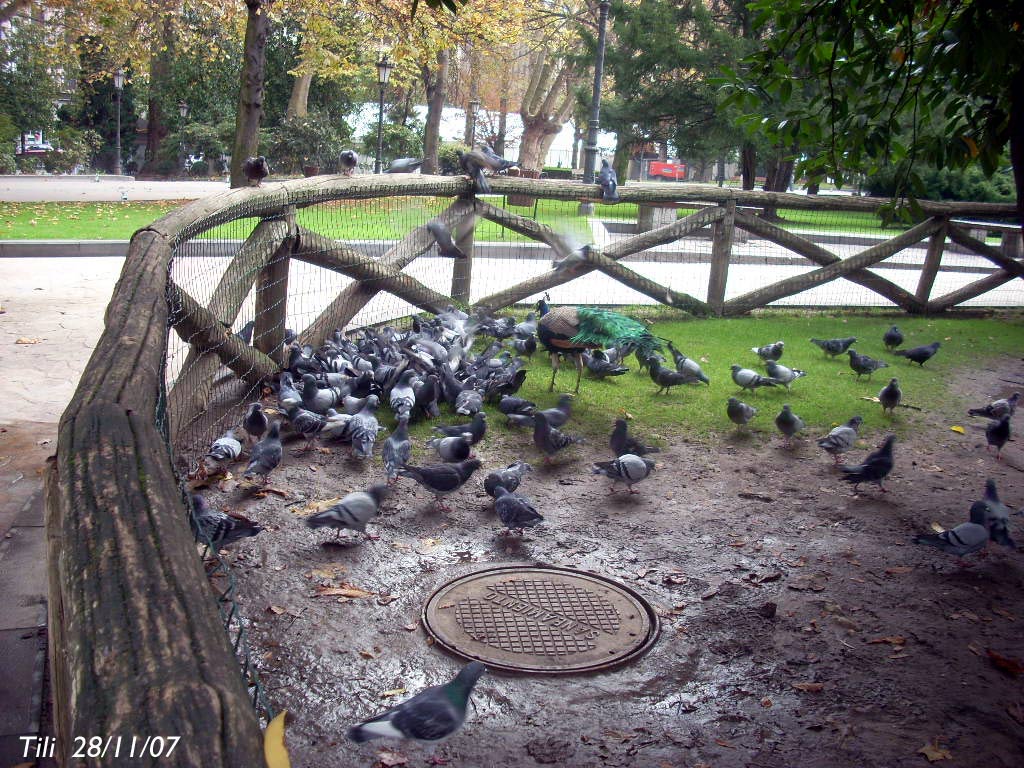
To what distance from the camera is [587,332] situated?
261 inches

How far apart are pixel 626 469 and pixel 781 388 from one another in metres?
3.18

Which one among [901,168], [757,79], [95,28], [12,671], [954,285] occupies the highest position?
[95,28]

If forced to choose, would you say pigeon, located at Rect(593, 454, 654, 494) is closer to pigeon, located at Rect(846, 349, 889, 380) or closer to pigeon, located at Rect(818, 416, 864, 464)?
pigeon, located at Rect(818, 416, 864, 464)

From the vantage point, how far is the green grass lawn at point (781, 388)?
21.5 ft

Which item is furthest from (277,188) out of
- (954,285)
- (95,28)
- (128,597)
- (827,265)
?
(95,28)

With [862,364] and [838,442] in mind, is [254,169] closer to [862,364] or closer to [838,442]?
[838,442]

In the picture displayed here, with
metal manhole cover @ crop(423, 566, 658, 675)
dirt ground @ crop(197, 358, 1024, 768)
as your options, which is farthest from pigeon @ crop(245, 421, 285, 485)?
metal manhole cover @ crop(423, 566, 658, 675)

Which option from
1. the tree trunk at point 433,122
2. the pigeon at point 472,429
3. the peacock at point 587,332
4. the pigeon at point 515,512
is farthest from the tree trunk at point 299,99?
the pigeon at point 515,512

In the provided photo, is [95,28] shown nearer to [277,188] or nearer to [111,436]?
[277,188]

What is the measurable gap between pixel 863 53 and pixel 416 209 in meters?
5.02

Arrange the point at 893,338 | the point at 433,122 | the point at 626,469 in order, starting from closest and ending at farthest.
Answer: the point at 626,469 → the point at 893,338 → the point at 433,122

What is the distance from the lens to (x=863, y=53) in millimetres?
4523

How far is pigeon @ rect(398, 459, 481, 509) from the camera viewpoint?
468 cm

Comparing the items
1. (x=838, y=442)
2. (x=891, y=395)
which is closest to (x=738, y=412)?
(x=838, y=442)
